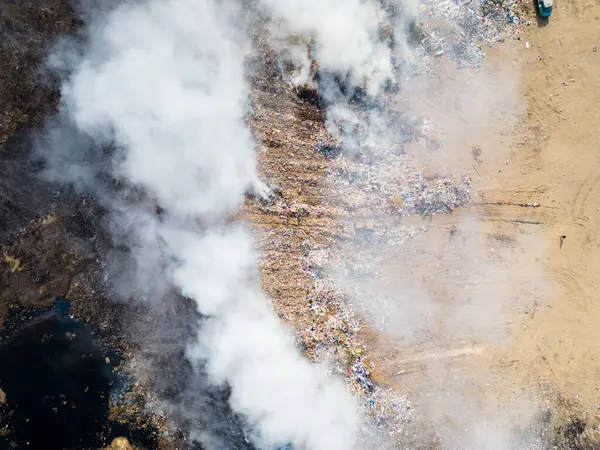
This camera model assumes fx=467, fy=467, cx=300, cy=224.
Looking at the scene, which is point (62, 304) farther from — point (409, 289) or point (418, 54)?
point (418, 54)

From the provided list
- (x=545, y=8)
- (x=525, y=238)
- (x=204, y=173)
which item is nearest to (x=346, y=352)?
(x=525, y=238)

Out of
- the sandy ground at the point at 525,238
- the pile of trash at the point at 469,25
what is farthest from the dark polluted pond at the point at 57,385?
the pile of trash at the point at 469,25

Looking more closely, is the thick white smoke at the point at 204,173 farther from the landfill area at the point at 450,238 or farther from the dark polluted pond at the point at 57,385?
the dark polluted pond at the point at 57,385

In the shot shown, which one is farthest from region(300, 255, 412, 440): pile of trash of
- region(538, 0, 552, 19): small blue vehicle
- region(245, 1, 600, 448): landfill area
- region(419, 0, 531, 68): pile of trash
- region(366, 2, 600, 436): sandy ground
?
region(538, 0, 552, 19): small blue vehicle

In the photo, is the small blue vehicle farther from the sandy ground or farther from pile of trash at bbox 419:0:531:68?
pile of trash at bbox 419:0:531:68

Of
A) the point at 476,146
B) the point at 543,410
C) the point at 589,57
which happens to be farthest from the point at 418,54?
the point at 543,410

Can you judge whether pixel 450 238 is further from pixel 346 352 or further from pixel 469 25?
pixel 469 25
